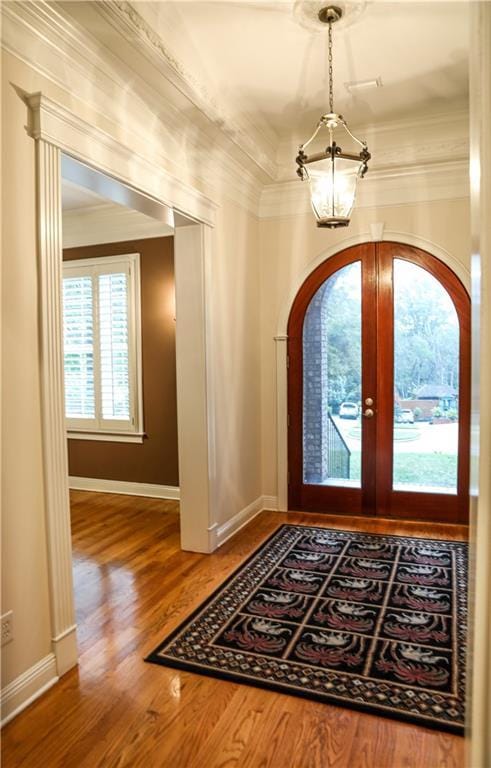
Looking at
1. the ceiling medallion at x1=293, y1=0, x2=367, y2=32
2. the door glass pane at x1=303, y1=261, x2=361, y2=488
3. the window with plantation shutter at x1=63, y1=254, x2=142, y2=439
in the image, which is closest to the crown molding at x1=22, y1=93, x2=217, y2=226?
the ceiling medallion at x1=293, y1=0, x2=367, y2=32

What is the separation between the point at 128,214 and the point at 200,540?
11.1 feet

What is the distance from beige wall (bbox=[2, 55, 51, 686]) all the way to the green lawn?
3169mm

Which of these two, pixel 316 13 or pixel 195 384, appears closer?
pixel 316 13

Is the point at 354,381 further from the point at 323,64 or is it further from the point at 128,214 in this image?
the point at 128,214

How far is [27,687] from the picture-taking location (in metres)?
2.11

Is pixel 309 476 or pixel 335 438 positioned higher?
pixel 335 438

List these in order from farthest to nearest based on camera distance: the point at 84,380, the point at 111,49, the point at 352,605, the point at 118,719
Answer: the point at 84,380
the point at 352,605
the point at 111,49
the point at 118,719

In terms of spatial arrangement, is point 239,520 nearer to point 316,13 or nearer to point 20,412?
point 20,412

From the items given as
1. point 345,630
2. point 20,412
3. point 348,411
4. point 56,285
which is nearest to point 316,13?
point 56,285

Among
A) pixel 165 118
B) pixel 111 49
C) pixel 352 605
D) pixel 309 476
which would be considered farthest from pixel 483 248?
pixel 309 476

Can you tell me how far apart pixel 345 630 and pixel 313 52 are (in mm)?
3264

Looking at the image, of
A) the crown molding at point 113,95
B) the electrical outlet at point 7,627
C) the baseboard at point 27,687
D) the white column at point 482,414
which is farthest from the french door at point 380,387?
the white column at point 482,414

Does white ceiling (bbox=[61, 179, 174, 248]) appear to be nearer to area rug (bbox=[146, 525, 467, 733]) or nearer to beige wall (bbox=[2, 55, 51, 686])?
beige wall (bbox=[2, 55, 51, 686])

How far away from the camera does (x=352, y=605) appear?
294cm
